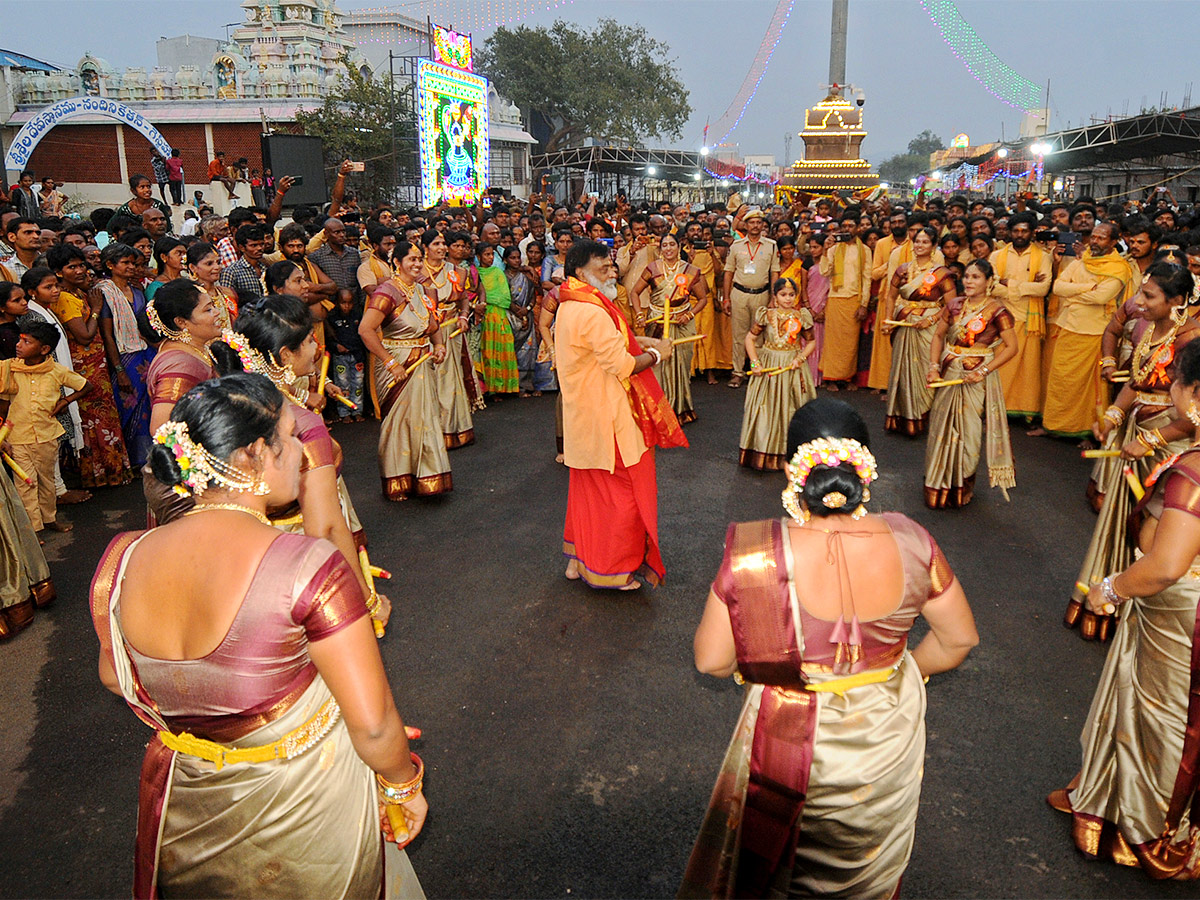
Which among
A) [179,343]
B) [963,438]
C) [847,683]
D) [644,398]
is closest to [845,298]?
[963,438]

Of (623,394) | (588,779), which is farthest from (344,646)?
(623,394)

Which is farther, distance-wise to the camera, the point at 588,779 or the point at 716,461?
the point at 716,461

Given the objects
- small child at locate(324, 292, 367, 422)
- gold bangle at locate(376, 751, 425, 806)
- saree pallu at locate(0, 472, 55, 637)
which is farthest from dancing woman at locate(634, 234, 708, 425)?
gold bangle at locate(376, 751, 425, 806)

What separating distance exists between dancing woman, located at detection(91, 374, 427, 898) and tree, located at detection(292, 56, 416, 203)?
21.1 metres

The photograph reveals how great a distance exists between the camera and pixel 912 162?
372 feet

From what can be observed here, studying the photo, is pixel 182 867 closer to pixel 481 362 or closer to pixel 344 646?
pixel 344 646

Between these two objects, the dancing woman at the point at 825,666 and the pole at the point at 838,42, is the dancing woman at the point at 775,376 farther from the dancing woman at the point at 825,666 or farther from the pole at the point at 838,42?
the pole at the point at 838,42

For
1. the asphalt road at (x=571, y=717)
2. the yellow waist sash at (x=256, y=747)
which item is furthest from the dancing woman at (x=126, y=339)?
the yellow waist sash at (x=256, y=747)

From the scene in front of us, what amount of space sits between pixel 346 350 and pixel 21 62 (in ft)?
76.7

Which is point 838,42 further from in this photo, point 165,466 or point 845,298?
point 165,466

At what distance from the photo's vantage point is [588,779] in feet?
10.2

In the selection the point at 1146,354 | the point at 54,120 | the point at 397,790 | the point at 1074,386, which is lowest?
the point at 1074,386

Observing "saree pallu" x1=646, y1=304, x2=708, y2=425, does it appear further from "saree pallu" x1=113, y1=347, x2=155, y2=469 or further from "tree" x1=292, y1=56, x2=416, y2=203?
"tree" x1=292, y1=56, x2=416, y2=203

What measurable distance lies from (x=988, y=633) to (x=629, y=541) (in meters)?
1.83
